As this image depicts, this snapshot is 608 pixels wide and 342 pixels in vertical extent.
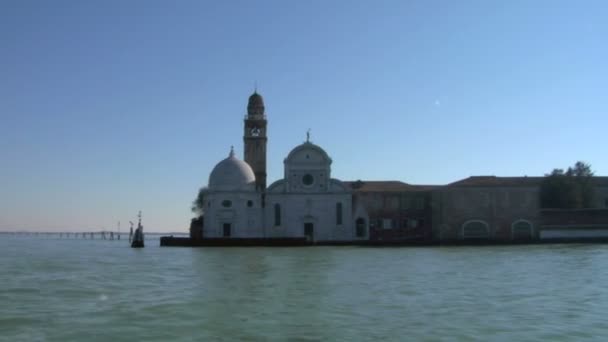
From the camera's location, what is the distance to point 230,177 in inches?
2175

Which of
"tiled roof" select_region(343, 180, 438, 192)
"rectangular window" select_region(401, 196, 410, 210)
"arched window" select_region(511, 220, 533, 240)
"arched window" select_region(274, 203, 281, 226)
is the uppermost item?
"tiled roof" select_region(343, 180, 438, 192)

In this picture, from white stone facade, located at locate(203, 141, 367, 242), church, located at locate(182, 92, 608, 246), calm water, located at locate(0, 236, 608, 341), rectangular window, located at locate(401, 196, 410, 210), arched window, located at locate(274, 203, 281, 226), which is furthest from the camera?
rectangular window, located at locate(401, 196, 410, 210)

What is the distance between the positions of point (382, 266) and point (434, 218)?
29602mm

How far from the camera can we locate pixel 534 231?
54625 mm

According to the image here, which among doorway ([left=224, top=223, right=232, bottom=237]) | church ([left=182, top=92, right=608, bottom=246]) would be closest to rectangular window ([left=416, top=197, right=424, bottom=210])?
church ([left=182, top=92, right=608, bottom=246])

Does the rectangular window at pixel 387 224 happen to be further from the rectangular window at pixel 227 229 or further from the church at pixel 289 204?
the rectangular window at pixel 227 229

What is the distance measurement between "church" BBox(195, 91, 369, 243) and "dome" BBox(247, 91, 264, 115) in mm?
7351

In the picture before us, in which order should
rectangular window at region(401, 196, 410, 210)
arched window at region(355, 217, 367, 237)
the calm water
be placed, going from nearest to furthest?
the calm water, arched window at region(355, 217, 367, 237), rectangular window at region(401, 196, 410, 210)

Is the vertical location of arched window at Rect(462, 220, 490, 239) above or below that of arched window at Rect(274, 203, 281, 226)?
below

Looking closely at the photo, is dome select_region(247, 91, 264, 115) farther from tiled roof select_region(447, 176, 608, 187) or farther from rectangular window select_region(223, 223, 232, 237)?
tiled roof select_region(447, 176, 608, 187)

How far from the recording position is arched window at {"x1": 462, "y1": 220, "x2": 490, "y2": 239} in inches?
2181

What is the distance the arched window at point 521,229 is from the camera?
54781 mm

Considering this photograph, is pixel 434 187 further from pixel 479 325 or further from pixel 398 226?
pixel 479 325

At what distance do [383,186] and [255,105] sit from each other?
1425cm
